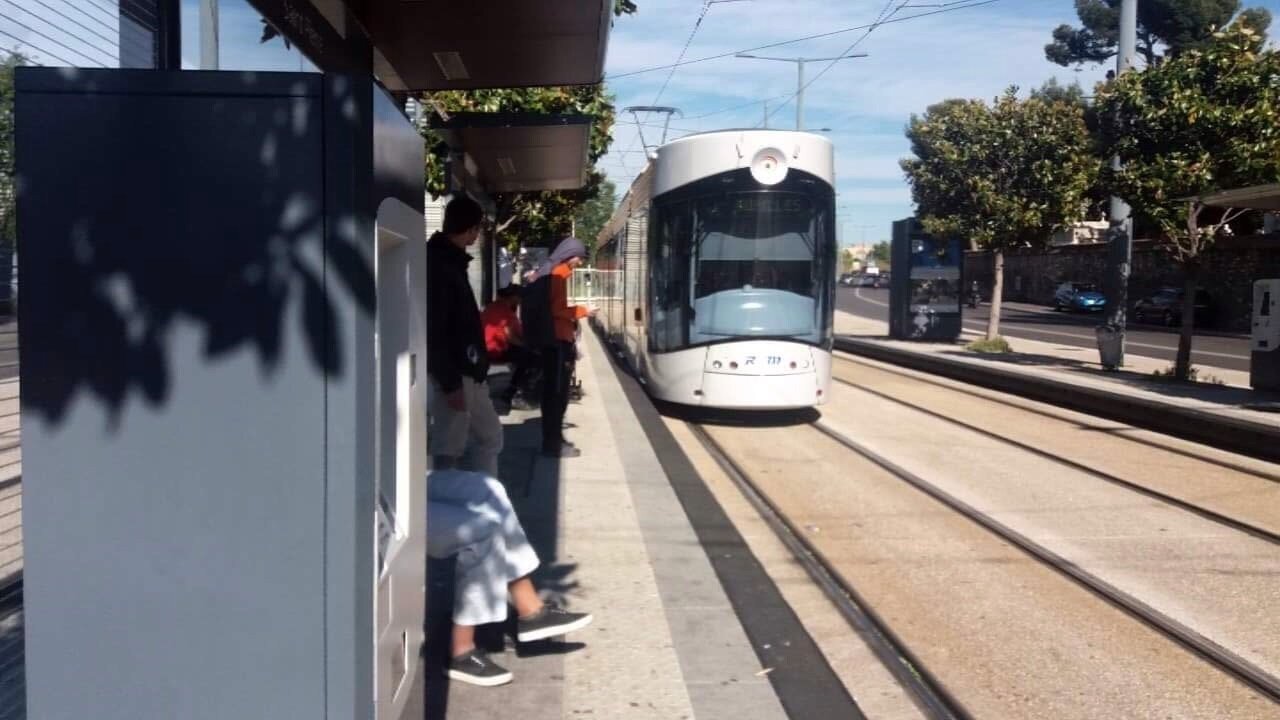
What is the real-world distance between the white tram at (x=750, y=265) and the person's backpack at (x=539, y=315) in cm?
395

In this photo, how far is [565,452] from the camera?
37.2ft

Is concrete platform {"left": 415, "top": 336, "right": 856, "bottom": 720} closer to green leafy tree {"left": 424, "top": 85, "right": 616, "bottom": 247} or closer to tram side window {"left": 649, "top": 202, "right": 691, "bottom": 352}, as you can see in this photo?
green leafy tree {"left": 424, "top": 85, "right": 616, "bottom": 247}

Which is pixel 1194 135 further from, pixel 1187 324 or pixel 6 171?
pixel 6 171

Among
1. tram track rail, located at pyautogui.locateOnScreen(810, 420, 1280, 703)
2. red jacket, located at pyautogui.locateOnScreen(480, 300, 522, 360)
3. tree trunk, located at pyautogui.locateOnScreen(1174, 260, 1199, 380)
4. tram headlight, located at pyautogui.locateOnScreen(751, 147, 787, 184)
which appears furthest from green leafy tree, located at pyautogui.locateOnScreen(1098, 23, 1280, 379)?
red jacket, located at pyautogui.locateOnScreen(480, 300, 522, 360)

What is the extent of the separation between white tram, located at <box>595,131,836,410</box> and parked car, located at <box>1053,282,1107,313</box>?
43.8 m

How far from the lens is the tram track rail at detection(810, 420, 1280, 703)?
19.0 ft

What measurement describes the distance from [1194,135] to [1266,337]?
3.50 meters

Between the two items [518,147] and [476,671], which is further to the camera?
[518,147]

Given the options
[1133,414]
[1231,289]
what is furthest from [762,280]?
[1231,289]

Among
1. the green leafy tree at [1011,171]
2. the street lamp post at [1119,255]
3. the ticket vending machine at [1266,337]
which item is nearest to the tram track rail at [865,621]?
the ticket vending machine at [1266,337]

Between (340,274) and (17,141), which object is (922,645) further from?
(17,141)

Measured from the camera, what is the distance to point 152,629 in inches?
112

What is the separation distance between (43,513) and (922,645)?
15.2ft

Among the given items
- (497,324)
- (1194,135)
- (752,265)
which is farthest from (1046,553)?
(1194,135)
